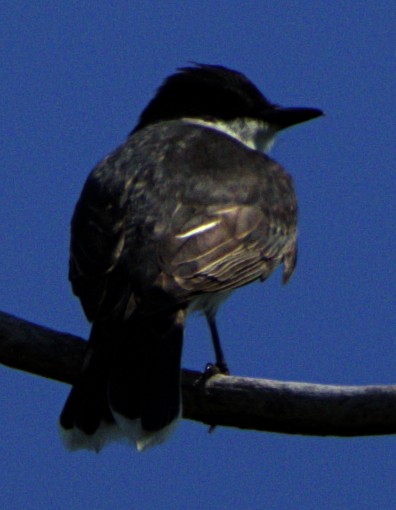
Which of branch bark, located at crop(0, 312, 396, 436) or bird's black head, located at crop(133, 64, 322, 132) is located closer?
branch bark, located at crop(0, 312, 396, 436)

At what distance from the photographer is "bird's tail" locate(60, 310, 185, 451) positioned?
20.4 ft

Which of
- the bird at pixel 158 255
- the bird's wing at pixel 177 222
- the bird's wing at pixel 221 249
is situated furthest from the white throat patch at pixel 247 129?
the bird's wing at pixel 221 249

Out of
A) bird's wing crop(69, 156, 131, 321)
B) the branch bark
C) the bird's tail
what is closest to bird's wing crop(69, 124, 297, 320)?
bird's wing crop(69, 156, 131, 321)

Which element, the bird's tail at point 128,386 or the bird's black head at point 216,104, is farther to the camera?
the bird's black head at point 216,104

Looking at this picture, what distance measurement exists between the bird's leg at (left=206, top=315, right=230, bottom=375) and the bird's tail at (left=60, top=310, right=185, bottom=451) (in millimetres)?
1229

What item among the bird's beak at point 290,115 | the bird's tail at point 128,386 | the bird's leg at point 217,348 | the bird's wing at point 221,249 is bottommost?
the bird's leg at point 217,348

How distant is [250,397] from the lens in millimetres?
5805

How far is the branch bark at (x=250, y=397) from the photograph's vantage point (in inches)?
218

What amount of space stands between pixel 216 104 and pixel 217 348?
7.52 ft

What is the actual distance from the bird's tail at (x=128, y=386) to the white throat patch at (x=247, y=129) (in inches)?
121

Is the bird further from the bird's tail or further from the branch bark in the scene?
the branch bark

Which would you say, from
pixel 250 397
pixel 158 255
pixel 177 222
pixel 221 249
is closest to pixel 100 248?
pixel 158 255

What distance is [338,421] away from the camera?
558 centimetres

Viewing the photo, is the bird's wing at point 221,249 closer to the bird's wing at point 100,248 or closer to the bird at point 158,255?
the bird at point 158,255
